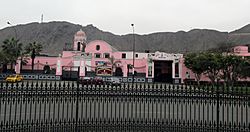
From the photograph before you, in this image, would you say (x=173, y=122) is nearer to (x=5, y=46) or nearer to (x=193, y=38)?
(x=5, y=46)

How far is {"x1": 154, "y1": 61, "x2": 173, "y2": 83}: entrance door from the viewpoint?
56281mm

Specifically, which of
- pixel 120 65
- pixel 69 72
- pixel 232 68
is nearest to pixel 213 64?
pixel 232 68

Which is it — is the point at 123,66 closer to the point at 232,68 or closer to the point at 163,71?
the point at 163,71

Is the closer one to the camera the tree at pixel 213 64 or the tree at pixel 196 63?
the tree at pixel 213 64

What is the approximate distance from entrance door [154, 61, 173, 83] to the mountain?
280ft

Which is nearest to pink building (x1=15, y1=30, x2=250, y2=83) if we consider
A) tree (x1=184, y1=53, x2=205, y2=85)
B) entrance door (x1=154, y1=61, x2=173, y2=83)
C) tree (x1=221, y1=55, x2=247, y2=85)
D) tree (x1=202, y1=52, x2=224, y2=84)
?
entrance door (x1=154, y1=61, x2=173, y2=83)

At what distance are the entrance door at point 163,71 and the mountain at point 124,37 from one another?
85309 millimetres

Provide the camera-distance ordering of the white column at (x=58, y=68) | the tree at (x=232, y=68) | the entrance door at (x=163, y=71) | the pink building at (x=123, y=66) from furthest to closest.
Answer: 1. the entrance door at (x=163, y=71)
2. the pink building at (x=123, y=66)
3. the white column at (x=58, y=68)
4. the tree at (x=232, y=68)

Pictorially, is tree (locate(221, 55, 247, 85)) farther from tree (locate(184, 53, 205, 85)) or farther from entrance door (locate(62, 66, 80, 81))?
entrance door (locate(62, 66, 80, 81))

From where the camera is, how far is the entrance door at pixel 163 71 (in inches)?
2216

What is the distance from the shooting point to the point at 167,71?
186 feet

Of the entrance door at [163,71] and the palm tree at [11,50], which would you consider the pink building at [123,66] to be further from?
the palm tree at [11,50]

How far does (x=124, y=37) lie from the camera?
161625 millimetres

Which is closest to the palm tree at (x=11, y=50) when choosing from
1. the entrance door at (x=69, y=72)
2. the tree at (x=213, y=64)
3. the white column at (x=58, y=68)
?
the white column at (x=58, y=68)
